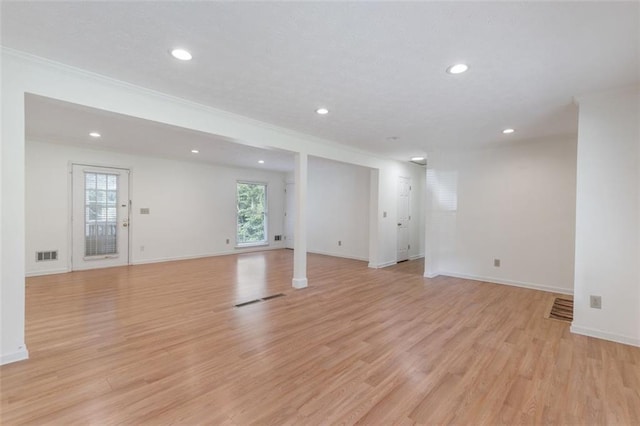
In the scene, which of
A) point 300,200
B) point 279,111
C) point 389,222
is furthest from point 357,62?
point 389,222

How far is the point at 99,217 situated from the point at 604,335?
8260mm

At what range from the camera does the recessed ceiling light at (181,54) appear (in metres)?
2.27

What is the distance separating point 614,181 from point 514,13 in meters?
2.31

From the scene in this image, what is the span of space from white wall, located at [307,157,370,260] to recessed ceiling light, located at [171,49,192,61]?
515 cm

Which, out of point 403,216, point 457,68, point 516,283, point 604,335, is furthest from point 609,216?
point 403,216

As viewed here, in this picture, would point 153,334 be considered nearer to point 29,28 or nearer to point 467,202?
point 29,28

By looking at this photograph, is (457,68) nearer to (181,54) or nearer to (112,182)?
(181,54)

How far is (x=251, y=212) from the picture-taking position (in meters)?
9.01

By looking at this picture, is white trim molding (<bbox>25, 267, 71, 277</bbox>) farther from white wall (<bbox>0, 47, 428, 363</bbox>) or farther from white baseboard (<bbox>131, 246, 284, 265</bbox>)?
white wall (<bbox>0, 47, 428, 363</bbox>)

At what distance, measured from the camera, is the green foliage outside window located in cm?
877

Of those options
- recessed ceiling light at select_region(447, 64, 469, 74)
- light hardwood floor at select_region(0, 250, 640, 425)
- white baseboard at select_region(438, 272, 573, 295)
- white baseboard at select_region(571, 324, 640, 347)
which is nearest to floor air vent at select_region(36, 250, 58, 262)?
light hardwood floor at select_region(0, 250, 640, 425)

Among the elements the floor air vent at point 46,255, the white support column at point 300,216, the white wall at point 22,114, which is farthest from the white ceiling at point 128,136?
the floor air vent at point 46,255

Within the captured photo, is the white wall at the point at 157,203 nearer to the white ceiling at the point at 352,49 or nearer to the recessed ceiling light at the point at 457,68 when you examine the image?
the white ceiling at the point at 352,49

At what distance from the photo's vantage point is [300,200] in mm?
4762
